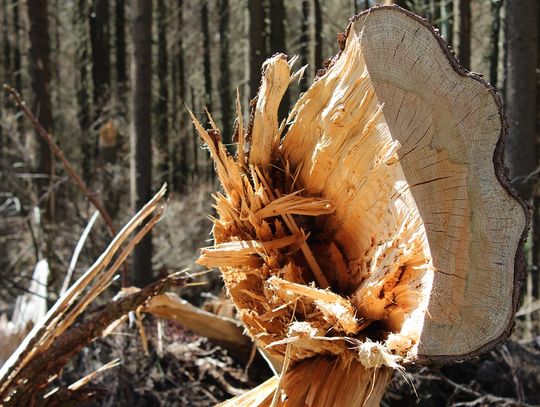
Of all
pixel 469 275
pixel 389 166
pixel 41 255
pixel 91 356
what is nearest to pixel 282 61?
pixel 389 166

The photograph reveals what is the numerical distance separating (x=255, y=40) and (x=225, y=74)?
9040 millimetres

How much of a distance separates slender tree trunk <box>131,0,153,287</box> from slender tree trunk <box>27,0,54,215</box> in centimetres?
130

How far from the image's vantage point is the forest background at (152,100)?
20.3 ft

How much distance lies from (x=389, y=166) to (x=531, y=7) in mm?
4373

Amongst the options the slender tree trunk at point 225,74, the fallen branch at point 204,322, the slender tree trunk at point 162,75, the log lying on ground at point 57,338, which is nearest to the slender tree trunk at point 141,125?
the fallen branch at point 204,322

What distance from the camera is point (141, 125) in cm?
780

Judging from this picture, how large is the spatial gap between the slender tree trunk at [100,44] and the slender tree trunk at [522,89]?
42.6 feet

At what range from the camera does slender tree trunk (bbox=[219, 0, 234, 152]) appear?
53.0 feet

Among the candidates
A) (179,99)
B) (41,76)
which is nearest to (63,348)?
(41,76)

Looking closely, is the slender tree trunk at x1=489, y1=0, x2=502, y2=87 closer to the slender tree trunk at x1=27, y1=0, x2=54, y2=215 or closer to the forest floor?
the forest floor

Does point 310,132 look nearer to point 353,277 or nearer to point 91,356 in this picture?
point 353,277

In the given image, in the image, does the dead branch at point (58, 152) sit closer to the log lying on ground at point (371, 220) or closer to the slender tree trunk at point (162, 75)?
the log lying on ground at point (371, 220)

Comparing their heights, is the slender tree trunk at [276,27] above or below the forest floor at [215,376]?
above

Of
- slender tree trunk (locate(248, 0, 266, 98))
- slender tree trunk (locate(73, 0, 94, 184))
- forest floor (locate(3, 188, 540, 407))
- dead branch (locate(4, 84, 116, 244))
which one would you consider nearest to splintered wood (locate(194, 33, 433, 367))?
forest floor (locate(3, 188, 540, 407))
